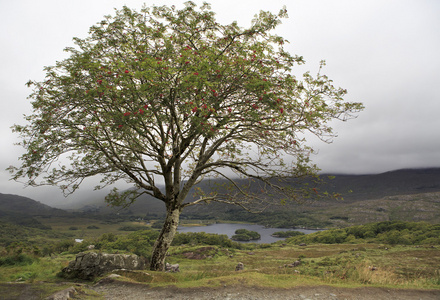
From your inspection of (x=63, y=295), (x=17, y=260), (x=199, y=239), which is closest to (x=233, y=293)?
(x=63, y=295)

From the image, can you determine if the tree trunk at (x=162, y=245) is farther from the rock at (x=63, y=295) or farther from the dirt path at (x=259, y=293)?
the rock at (x=63, y=295)

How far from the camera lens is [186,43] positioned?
1358 cm

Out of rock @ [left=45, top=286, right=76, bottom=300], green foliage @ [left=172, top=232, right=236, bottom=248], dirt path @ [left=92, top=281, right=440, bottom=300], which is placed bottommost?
green foliage @ [left=172, top=232, right=236, bottom=248]

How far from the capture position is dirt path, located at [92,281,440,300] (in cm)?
812

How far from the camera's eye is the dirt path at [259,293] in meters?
8.12

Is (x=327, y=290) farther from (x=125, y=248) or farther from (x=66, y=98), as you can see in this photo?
(x=125, y=248)

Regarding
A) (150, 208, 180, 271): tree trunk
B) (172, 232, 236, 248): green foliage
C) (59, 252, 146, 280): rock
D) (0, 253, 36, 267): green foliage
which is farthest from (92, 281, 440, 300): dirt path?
(172, 232, 236, 248): green foliage

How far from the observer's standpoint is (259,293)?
8.34 m

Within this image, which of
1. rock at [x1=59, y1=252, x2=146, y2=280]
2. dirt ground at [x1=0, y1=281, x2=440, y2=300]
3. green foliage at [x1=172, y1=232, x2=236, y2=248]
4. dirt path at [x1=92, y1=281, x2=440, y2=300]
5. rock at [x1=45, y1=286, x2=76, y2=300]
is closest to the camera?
rock at [x1=45, y1=286, x2=76, y2=300]

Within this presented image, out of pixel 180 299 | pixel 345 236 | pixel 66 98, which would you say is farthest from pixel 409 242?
pixel 66 98

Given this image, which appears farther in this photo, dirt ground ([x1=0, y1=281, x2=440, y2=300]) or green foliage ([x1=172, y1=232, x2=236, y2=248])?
green foliage ([x1=172, y1=232, x2=236, y2=248])

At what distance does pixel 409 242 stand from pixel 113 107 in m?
99.2

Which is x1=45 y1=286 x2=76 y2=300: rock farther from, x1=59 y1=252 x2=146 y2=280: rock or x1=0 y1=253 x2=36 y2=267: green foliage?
x1=0 y1=253 x2=36 y2=267: green foliage

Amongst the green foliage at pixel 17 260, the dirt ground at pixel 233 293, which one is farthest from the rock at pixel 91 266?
the dirt ground at pixel 233 293
